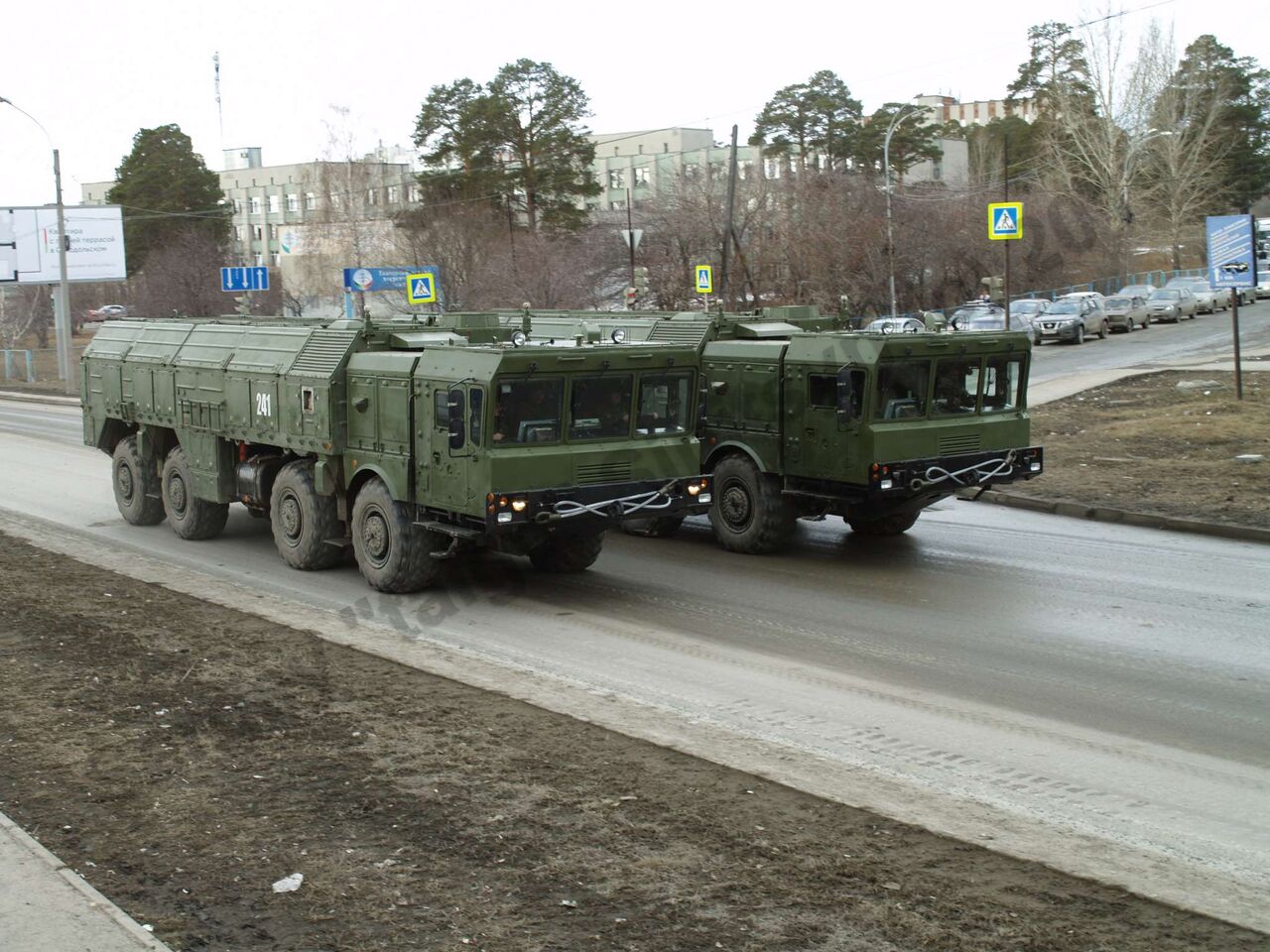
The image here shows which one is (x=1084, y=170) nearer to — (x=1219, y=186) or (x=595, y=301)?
(x=1219, y=186)

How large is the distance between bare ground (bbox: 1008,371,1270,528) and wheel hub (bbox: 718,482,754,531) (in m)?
5.12

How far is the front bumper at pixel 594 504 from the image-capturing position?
1284 cm

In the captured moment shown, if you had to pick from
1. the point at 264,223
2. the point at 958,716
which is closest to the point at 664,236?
the point at 958,716

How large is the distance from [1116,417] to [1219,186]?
69.5 m

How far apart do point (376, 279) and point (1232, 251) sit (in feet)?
99.7

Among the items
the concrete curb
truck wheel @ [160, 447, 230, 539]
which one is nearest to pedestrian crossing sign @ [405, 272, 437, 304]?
the concrete curb

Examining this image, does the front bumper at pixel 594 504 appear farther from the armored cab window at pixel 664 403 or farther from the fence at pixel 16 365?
the fence at pixel 16 365

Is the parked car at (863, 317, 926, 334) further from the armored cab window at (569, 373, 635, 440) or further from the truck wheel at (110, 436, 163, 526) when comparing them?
the truck wheel at (110, 436, 163, 526)

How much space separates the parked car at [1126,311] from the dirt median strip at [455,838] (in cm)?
4690

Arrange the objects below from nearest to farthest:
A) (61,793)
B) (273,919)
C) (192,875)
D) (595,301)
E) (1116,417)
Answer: (273,919)
(192,875)
(61,793)
(1116,417)
(595,301)

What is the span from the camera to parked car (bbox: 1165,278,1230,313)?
57.5 metres

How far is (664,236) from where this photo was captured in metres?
57.7

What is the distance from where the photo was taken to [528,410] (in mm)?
13164

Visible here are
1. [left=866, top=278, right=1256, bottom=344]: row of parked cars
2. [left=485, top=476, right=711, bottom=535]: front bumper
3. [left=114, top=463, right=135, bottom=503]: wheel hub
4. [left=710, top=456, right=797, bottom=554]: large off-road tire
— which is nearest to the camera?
[left=485, top=476, right=711, bottom=535]: front bumper
